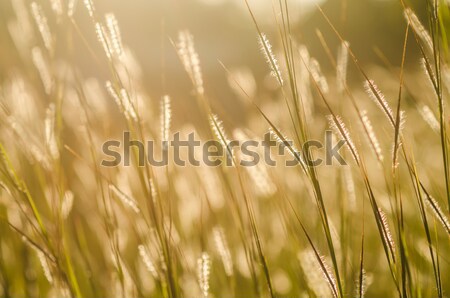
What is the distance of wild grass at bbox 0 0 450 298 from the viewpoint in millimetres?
775

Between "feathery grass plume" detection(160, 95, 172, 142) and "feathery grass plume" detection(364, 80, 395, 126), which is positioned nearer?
"feathery grass plume" detection(364, 80, 395, 126)

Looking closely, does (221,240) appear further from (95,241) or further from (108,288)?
(95,241)

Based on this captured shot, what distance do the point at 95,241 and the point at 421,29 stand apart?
1.75 meters

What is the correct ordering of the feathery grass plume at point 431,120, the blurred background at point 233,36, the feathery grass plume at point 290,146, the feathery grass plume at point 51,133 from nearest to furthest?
the feathery grass plume at point 290,146, the feathery grass plume at point 431,120, the feathery grass plume at point 51,133, the blurred background at point 233,36

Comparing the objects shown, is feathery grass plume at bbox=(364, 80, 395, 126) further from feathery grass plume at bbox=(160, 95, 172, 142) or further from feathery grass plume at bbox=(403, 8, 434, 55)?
feathery grass plume at bbox=(160, 95, 172, 142)

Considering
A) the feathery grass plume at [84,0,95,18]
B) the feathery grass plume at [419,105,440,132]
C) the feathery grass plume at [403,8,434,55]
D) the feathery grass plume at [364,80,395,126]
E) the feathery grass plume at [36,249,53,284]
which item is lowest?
the feathery grass plume at [36,249,53,284]

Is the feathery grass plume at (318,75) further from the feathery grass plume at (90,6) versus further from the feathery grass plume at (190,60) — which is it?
the feathery grass plume at (90,6)

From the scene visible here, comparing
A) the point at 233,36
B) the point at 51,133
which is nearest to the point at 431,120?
the point at 51,133

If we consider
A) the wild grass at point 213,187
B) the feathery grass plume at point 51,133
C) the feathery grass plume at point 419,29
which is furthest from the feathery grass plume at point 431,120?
the feathery grass plume at point 51,133

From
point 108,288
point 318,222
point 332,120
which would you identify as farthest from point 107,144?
point 332,120

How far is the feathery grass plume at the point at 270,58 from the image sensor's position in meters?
0.73

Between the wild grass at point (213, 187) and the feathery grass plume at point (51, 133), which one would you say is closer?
the wild grass at point (213, 187)

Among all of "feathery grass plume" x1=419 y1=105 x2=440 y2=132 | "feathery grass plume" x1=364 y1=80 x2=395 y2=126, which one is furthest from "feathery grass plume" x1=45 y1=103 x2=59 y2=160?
"feathery grass plume" x1=419 y1=105 x2=440 y2=132

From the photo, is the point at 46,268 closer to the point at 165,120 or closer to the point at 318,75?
the point at 165,120
